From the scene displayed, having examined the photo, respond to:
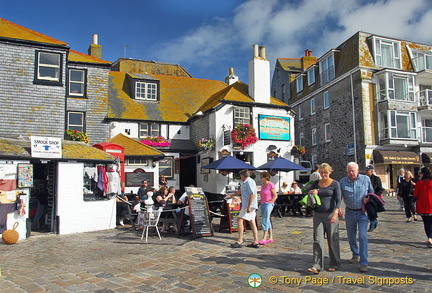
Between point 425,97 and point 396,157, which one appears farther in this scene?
point 425,97

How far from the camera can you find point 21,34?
1608 cm

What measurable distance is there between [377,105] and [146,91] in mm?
17397

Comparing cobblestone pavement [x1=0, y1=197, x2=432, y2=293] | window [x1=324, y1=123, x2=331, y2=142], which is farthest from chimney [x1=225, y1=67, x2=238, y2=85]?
cobblestone pavement [x1=0, y1=197, x2=432, y2=293]

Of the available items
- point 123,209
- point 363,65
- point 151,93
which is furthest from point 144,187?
point 363,65

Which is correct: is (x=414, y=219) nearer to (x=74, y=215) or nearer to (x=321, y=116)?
(x=74, y=215)

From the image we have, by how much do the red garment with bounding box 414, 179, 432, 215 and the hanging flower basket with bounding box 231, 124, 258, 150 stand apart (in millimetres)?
11554

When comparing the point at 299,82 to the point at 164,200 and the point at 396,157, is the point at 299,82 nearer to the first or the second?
the point at 396,157

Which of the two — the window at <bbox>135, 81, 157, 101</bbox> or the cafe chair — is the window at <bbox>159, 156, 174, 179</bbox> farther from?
the cafe chair

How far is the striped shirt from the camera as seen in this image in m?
5.74

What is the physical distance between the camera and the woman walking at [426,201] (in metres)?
7.42

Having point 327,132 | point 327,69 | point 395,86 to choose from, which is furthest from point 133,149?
Result: point 395,86

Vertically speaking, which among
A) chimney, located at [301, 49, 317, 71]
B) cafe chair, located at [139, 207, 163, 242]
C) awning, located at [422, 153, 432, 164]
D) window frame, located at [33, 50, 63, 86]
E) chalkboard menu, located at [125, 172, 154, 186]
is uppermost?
chimney, located at [301, 49, 317, 71]

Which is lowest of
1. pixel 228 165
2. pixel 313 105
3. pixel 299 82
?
pixel 228 165

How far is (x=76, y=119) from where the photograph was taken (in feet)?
61.9
